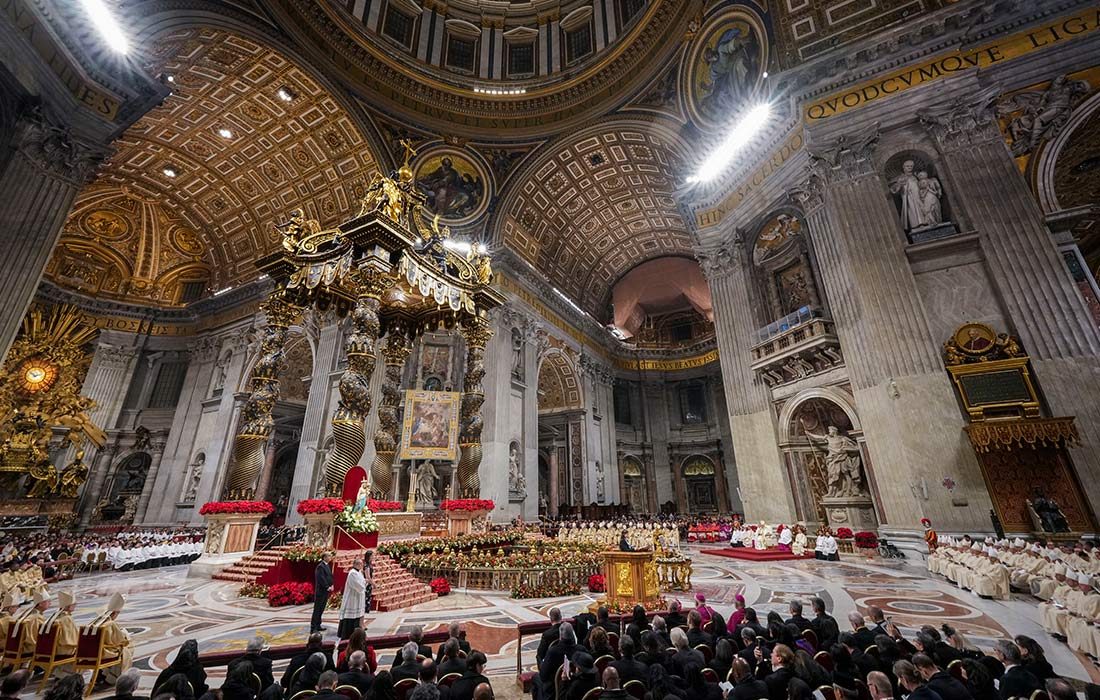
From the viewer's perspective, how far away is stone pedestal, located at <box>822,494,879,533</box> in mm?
10664

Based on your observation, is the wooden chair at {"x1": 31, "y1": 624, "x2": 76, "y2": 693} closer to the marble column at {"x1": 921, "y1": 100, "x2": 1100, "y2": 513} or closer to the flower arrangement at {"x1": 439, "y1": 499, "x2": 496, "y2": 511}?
the flower arrangement at {"x1": 439, "y1": 499, "x2": 496, "y2": 511}

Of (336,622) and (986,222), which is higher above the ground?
(986,222)

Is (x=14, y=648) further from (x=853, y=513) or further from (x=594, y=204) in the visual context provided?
(x=594, y=204)

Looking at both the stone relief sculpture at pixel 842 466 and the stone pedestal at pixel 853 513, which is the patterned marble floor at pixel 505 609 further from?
the stone relief sculpture at pixel 842 466

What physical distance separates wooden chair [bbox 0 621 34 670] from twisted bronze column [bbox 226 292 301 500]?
4.68 m

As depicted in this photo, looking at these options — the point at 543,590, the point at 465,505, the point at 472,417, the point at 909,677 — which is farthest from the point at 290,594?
the point at 909,677

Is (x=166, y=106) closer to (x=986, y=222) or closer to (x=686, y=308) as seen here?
(x=986, y=222)

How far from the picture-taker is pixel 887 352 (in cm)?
945

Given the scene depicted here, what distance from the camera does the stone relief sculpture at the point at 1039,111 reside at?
928 centimetres

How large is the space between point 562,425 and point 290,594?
17.2 metres

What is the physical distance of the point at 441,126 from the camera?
1800 centimetres

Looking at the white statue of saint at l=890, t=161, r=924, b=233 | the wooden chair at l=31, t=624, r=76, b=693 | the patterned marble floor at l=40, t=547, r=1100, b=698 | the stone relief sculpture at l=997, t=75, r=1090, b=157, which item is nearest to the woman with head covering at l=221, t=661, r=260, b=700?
the patterned marble floor at l=40, t=547, r=1100, b=698

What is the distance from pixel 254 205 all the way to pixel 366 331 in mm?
15688

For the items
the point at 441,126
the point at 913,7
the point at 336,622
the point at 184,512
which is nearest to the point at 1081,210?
the point at 913,7
